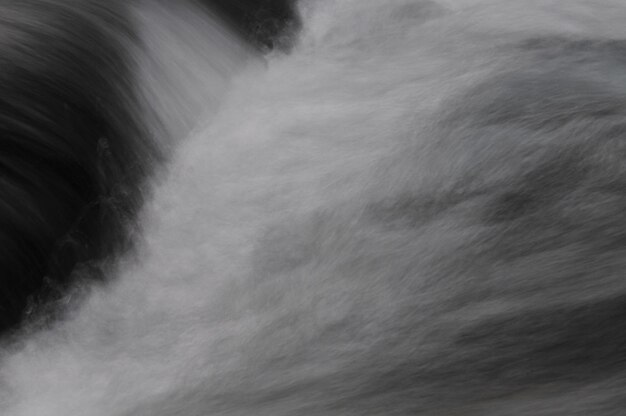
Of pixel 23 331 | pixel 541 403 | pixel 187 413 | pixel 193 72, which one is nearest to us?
pixel 541 403

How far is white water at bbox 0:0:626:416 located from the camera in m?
3.28

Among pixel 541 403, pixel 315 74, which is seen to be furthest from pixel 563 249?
pixel 315 74

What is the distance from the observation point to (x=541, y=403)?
2793mm

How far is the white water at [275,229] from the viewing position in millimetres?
3281

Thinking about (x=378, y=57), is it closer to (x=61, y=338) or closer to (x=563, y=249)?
(x=563, y=249)

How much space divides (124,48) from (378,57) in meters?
1.42

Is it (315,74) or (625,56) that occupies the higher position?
(315,74)

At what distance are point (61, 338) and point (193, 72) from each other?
1.69m

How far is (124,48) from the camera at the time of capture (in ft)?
14.4

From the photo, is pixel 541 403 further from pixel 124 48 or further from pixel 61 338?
pixel 124 48

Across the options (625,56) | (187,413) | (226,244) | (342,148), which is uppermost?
(625,56)

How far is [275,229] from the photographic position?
3916mm

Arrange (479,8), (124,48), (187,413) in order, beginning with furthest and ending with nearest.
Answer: (479,8) < (124,48) < (187,413)

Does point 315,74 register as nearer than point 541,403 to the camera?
No
